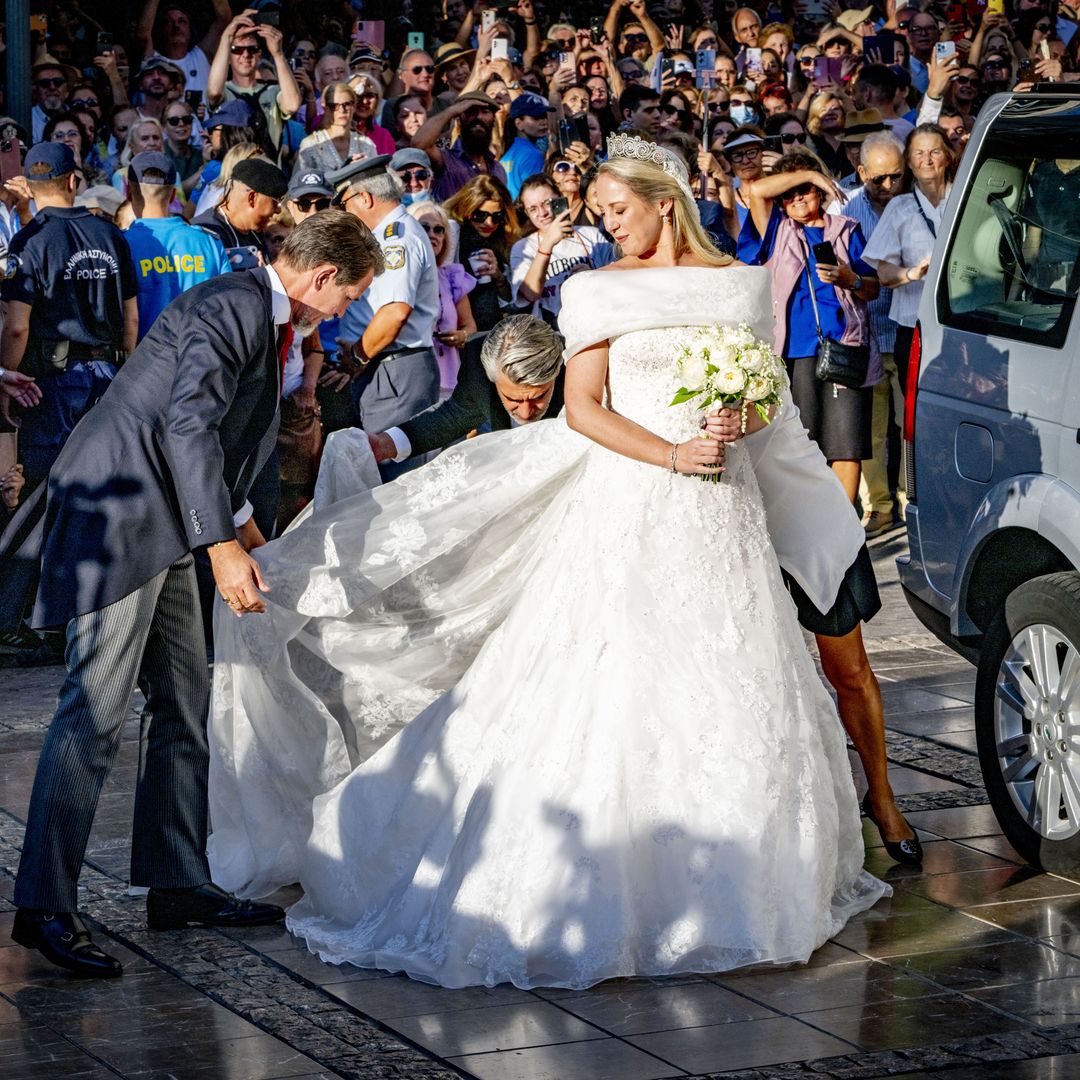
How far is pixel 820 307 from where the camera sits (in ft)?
34.1

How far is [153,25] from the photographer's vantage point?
14.1 m

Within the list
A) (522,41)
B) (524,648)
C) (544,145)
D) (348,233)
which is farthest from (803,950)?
(522,41)

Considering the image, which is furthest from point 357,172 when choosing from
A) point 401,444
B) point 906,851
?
point 906,851

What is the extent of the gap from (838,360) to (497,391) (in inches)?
172

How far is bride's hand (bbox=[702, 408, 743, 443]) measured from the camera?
4926 millimetres

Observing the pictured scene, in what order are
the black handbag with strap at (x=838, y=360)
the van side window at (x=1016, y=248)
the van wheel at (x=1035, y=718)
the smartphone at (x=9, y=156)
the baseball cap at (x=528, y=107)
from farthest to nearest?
the baseball cap at (x=528, y=107), the smartphone at (x=9, y=156), the black handbag with strap at (x=838, y=360), the van side window at (x=1016, y=248), the van wheel at (x=1035, y=718)

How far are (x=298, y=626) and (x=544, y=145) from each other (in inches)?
324

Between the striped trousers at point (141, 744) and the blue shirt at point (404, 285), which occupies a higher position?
the blue shirt at point (404, 285)

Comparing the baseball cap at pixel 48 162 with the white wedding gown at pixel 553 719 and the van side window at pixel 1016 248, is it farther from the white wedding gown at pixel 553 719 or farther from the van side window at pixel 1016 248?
the van side window at pixel 1016 248

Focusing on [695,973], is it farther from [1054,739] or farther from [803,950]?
[1054,739]

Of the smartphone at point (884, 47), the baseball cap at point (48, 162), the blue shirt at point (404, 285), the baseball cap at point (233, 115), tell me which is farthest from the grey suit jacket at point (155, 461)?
the smartphone at point (884, 47)

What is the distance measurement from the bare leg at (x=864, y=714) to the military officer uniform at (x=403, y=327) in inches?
155

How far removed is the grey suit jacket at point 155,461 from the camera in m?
4.79

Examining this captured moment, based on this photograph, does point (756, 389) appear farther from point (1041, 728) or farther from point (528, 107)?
→ point (528, 107)
